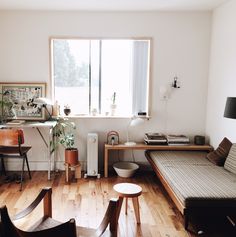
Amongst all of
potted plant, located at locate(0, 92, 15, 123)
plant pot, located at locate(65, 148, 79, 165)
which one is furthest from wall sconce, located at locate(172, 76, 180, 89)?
potted plant, located at locate(0, 92, 15, 123)

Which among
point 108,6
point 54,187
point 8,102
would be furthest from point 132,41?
point 54,187

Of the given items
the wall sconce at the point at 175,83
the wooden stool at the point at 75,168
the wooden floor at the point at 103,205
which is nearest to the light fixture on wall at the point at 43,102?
the wooden stool at the point at 75,168

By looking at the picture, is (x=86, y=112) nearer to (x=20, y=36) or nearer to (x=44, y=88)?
(x=44, y=88)

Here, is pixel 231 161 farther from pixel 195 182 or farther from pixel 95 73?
pixel 95 73

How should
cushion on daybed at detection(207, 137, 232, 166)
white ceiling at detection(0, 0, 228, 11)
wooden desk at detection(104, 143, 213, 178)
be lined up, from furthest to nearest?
wooden desk at detection(104, 143, 213, 178), white ceiling at detection(0, 0, 228, 11), cushion on daybed at detection(207, 137, 232, 166)

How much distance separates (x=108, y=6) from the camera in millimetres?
3934

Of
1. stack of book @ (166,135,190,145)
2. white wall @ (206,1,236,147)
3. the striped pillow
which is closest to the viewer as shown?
the striped pillow

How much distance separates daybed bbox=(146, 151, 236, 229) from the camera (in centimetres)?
250

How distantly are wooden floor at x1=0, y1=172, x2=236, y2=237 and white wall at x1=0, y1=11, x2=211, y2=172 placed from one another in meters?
0.68

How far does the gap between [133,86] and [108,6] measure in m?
1.26

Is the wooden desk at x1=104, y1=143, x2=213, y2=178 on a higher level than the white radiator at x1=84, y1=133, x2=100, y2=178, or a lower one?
higher

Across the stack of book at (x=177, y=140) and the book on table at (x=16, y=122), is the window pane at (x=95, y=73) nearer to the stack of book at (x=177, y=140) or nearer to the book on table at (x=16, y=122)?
the book on table at (x=16, y=122)

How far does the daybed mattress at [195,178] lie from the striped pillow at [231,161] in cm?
6

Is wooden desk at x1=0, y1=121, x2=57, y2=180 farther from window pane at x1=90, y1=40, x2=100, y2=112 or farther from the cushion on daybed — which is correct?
the cushion on daybed
